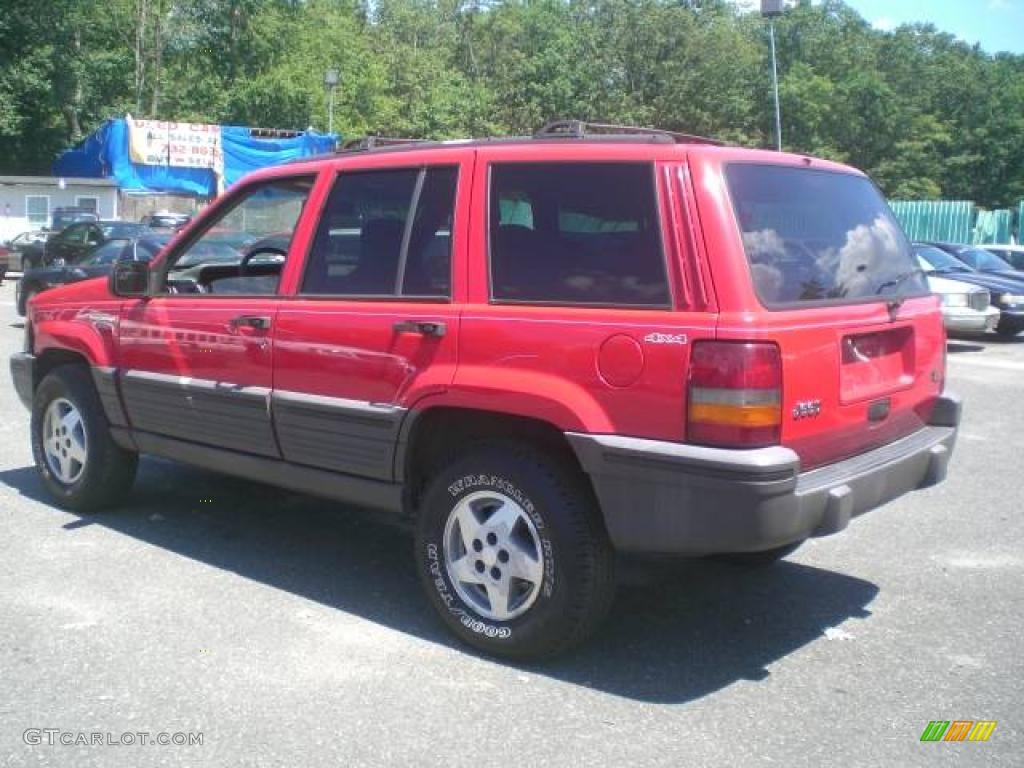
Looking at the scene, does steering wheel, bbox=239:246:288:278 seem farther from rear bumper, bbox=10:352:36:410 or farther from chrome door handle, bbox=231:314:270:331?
rear bumper, bbox=10:352:36:410

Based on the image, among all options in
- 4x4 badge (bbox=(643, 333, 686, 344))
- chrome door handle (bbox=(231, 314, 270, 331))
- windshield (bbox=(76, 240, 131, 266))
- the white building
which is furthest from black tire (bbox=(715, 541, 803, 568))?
the white building

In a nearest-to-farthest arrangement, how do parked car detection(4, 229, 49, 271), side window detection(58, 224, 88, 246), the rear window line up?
the rear window, side window detection(58, 224, 88, 246), parked car detection(4, 229, 49, 271)

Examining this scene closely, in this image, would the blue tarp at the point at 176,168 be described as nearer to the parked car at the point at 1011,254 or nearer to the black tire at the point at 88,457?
the parked car at the point at 1011,254

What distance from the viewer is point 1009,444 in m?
8.59

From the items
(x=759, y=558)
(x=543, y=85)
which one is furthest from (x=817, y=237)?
(x=543, y=85)

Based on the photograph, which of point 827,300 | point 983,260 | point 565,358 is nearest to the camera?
point 565,358

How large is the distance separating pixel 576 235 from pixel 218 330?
6.43ft

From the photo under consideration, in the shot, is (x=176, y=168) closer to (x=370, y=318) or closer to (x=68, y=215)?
(x=68, y=215)

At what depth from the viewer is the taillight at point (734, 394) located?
354 cm

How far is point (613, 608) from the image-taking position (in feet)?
15.7

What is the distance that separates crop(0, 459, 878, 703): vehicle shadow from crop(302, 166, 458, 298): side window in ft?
4.61

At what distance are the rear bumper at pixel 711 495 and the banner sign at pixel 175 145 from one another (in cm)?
3334

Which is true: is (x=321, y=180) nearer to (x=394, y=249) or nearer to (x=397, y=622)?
(x=394, y=249)

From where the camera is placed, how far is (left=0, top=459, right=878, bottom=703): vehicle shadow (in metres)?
4.16
